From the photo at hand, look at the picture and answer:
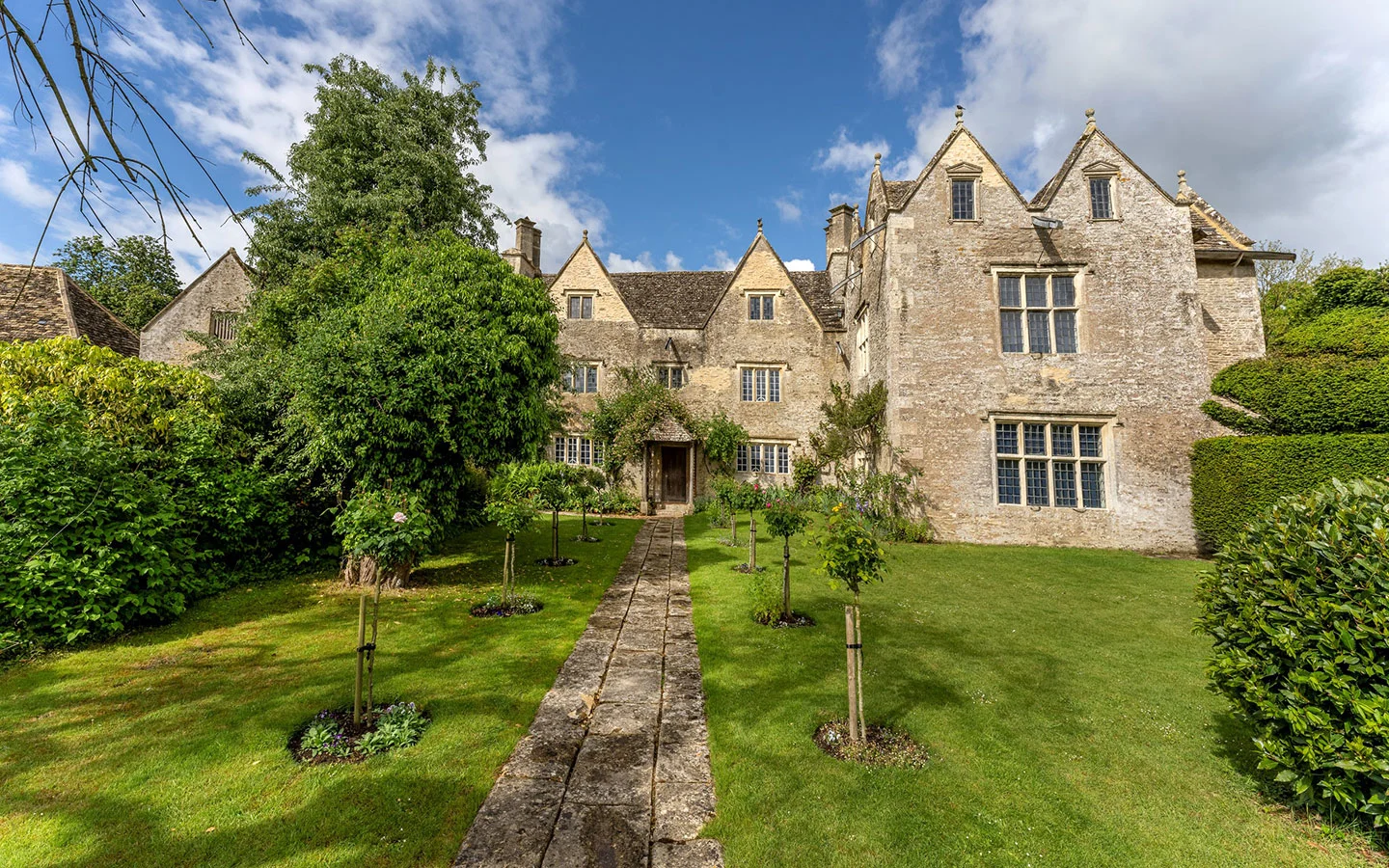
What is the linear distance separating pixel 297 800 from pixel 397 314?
794 cm

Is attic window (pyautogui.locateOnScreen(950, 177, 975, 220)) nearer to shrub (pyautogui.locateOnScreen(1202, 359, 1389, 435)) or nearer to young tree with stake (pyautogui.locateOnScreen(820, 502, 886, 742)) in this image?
shrub (pyautogui.locateOnScreen(1202, 359, 1389, 435))

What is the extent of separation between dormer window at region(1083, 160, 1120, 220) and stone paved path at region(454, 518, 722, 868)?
18.5 m

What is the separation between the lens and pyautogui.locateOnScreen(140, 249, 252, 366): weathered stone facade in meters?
23.6

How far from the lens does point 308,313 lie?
11891 millimetres

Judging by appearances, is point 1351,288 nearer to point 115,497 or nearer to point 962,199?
point 962,199

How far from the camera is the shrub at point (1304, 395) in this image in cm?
1231

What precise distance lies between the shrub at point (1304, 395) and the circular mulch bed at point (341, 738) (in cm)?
2059

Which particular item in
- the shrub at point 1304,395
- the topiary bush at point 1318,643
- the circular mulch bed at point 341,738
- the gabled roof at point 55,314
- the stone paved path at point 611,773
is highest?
the gabled roof at point 55,314

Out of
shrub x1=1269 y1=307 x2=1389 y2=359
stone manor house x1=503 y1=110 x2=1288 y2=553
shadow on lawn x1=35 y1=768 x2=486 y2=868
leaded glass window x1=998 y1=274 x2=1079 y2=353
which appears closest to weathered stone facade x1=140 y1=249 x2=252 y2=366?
shadow on lawn x1=35 y1=768 x2=486 y2=868

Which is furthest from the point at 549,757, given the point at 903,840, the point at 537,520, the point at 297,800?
the point at 537,520

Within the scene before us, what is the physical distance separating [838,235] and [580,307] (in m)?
13.7

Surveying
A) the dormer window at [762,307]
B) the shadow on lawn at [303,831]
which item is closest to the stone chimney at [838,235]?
the dormer window at [762,307]

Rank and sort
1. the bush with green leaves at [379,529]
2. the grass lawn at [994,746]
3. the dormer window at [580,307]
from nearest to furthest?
the grass lawn at [994,746]
the bush with green leaves at [379,529]
the dormer window at [580,307]

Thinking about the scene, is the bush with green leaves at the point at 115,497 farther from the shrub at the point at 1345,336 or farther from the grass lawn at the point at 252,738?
the shrub at the point at 1345,336
